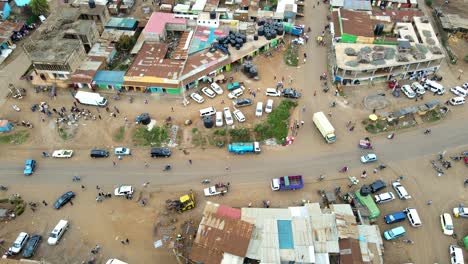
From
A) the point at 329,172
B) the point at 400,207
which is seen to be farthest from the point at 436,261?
the point at 329,172

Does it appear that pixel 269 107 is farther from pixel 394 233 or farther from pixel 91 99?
pixel 91 99

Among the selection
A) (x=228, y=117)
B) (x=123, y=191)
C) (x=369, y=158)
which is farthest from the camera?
(x=228, y=117)

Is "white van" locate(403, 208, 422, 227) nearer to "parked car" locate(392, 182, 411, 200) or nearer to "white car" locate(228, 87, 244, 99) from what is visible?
"parked car" locate(392, 182, 411, 200)

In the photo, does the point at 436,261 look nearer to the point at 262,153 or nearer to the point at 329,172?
the point at 329,172

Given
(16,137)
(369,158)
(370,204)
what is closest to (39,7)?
(16,137)

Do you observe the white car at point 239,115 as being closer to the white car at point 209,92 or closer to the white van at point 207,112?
the white van at point 207,112

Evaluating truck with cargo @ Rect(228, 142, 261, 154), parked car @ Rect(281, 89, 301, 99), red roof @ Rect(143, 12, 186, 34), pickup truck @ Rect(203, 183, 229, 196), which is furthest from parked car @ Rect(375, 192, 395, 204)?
red roof @ Rect(143, 12, 186, 34)

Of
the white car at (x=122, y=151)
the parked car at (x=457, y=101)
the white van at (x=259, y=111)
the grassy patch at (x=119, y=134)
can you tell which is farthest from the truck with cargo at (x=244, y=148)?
the parked car at (x=457, y=101)
